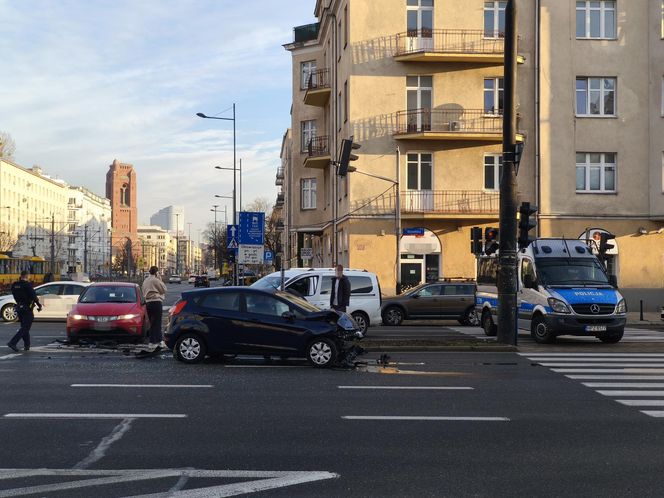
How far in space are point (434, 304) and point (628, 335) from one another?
7.09 meters

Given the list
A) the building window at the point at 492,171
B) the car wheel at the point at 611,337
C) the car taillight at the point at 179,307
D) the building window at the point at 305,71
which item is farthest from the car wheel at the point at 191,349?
the building window at the point at 305,71

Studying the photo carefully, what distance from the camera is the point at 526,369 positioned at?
14.8m

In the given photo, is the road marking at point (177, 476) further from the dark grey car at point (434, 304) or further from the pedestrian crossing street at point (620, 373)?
the dark grey car at point (434, 304)

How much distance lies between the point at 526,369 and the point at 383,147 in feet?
76.6

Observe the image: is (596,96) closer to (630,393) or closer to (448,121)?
(448,121)

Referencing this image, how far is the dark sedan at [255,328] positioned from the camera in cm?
1505

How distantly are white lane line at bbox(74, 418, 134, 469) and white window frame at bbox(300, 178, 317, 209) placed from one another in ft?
133

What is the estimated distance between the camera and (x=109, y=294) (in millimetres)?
20938

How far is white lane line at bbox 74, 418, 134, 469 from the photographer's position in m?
7.34

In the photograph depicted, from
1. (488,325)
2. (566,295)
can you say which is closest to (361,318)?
(488,325)

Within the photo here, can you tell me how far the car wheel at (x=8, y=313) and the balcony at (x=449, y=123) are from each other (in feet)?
57.5

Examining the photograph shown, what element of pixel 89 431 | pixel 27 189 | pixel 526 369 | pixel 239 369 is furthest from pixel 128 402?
pixel 27 189

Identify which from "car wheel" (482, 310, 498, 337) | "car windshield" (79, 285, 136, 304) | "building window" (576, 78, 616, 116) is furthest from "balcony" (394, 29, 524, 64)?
"car windshield" (79, 285, 136, 304)

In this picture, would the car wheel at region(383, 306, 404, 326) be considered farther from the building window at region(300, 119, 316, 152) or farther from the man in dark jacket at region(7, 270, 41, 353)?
the building window at region(300, 119, 316, 152)
